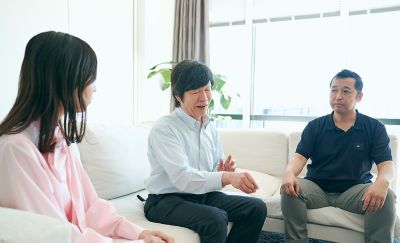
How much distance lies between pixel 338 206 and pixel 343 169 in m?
0.22

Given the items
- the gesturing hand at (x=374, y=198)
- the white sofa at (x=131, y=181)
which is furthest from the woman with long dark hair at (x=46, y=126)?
the gesturing hand at (x=374, y=198)

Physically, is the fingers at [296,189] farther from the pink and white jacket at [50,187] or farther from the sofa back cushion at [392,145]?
the pink and white jacket at [50,187]

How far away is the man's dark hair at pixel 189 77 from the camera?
1.48 metres

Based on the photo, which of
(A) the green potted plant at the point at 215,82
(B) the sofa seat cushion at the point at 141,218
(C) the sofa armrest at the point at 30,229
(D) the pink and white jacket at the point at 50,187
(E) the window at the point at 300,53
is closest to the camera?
(C) the sofa armrest at the point at 30,229

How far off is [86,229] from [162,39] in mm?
3112

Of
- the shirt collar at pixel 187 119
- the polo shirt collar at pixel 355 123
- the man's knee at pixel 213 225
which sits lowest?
the man's knee at pixel 213 225

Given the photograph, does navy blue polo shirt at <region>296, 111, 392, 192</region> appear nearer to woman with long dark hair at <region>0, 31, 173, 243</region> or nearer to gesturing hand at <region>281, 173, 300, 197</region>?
gesturing hand at <region>281, 173, 300, 197</region>

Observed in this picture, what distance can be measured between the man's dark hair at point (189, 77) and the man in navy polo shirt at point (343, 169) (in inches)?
28.2

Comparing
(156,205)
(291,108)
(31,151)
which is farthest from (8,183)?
(291,108)

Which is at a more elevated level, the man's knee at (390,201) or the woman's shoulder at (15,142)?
the woman's shoulder at (15,142)

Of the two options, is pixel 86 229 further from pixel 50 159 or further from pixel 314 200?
pixel 314 200

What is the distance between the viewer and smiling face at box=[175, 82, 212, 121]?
1494 millimetres

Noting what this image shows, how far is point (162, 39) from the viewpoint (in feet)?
12.4

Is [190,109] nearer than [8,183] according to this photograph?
No
